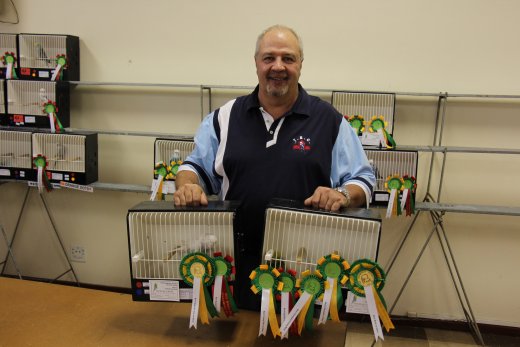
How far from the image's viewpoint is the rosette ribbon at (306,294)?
A: 3.22 ft

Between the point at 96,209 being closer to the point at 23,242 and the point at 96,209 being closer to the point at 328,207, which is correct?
the point at 23,242

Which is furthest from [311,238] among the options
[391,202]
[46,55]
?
[46,55]

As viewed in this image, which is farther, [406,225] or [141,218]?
[406,225]

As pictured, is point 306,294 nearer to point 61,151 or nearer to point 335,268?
point 335,268

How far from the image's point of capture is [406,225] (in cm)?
260

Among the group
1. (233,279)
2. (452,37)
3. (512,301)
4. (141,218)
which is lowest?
(512,301)

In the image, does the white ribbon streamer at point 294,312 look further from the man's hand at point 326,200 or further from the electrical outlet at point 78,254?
the electrical outlet at point 78,254

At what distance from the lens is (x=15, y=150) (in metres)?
2.57

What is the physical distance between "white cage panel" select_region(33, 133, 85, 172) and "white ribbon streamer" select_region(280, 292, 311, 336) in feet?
6.18

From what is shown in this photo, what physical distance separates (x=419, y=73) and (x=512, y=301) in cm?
149

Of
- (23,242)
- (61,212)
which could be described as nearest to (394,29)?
(61,212)

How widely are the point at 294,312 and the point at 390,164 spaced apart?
148 cm

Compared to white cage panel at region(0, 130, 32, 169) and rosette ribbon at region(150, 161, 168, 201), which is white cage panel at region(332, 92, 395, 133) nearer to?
rosette ribbon at region(150, 161, 168, 201)

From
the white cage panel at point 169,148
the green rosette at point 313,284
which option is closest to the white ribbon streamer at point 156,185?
the white cage panel at point 169,148
